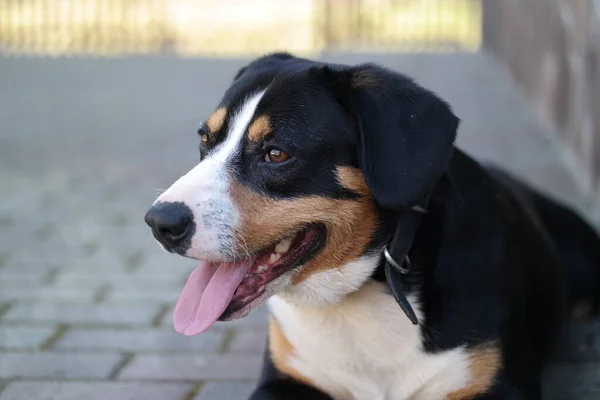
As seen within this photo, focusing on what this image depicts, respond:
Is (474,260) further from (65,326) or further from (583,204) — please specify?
(583,204)

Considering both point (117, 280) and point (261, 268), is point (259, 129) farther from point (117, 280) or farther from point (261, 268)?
point (117, 280)

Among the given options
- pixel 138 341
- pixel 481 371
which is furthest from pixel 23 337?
pixel 481 371

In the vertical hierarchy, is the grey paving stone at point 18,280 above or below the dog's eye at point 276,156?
below

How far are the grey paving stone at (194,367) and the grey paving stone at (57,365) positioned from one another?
0.11 m

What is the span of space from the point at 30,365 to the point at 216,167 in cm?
138

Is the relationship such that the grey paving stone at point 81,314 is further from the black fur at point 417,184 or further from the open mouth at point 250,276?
the open mouth at point 250,276

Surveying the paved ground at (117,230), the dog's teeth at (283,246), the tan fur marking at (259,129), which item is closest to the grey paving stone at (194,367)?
the paved ground at (117,230)

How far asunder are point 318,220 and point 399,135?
0.35m

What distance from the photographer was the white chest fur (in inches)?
109

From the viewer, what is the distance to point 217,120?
9.52 ft

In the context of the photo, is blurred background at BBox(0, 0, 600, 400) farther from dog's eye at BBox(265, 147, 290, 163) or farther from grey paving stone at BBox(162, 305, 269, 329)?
dog's eye at BBox(265, 147, 290, 163)

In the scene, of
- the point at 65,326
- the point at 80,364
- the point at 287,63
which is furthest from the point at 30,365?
the point at 287,63

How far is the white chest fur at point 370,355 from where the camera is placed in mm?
2775

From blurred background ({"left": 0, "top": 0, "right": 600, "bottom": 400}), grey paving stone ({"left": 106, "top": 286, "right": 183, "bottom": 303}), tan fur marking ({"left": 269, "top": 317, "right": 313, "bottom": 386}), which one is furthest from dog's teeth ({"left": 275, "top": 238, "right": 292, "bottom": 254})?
grey paving stone ({"left": 106, "top": 286, "right": 183, "bottom": 303})
